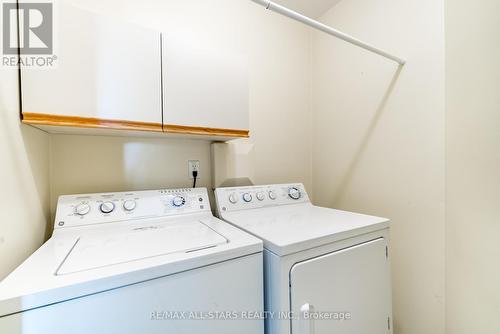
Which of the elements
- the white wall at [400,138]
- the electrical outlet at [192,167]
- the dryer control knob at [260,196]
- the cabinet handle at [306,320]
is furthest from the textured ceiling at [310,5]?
the cabinet handle at [306,320]

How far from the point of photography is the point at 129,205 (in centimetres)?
120

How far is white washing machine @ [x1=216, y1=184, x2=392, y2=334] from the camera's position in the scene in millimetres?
856

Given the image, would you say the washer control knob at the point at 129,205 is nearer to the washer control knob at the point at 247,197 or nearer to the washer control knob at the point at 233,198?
the washer control knob at the point at 233,198

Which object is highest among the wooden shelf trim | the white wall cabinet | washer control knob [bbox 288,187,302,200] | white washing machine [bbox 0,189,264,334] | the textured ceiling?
the textured ceiling

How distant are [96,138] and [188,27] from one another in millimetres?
950

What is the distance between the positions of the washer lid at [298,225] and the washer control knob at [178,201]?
26cm

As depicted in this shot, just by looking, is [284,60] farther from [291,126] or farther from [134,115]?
[134,115]

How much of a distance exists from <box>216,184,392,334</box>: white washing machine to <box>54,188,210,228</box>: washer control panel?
18 centimetres

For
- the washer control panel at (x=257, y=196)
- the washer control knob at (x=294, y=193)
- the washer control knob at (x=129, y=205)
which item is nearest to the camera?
the washer control knob at (x=129, y=205)

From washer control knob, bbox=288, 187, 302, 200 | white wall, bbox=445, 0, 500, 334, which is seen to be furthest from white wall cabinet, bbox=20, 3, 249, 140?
white wall, bbox=445, 0, 500, 334

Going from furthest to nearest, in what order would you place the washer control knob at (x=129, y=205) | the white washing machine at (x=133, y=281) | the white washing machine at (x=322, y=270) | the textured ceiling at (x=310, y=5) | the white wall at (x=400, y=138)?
the textured ceiling at (x=310, y=5)
the white wall at (x=400, y=138)
the washer control knob at (x=129, y=205)
the white washing machine at (x=322, y=270)
the white washing machine at (x=133, y=281)

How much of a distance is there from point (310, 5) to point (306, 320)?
2266 mm

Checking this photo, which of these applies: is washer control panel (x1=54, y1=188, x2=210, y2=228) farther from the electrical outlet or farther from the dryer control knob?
the dryer control knob

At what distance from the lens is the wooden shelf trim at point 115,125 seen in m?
0.89
